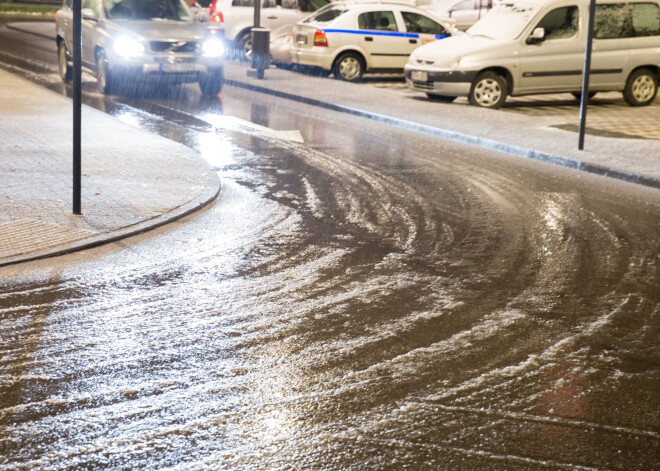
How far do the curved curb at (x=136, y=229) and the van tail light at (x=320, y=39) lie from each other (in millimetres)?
11369

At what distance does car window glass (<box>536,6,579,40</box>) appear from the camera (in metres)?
17.2

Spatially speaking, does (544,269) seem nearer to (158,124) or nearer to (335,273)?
(335,273)

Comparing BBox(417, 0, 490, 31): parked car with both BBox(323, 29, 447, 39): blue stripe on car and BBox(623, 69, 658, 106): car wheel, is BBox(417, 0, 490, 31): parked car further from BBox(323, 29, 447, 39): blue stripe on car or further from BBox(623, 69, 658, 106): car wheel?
BBox(623, 69, 658, 106): car wheel

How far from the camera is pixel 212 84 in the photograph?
60.2 feet

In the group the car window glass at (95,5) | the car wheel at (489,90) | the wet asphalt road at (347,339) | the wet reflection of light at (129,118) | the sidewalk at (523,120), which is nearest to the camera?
the wet asphalt road at (347,339)

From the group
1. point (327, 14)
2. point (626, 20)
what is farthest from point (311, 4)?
point (626, 20)

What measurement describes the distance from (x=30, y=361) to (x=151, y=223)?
3.08 metres

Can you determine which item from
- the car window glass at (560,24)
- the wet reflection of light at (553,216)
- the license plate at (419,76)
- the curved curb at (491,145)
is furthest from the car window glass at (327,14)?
the wet reflection of light at (553,216)

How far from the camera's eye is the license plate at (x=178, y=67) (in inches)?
672

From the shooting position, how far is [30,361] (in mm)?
4922

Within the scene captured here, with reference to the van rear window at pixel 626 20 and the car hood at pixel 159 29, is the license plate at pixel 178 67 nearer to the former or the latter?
the car hood at pixel 159 29

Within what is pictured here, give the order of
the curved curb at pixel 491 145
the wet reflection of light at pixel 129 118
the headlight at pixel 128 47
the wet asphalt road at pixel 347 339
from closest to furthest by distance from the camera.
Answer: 1. the wet asphalt road at pixel 347 339
2. the curved curb at pixel 491 145
3. the wet reflection of light at pixel 129 118
4. the headlight at pixel 128 47

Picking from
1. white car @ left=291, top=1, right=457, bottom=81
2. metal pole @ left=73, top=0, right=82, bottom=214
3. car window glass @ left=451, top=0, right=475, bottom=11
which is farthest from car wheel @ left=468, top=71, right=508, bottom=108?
car window glass @ left=451, top=0, right=475, bottom=11

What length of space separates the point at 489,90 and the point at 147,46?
634 centimetres
